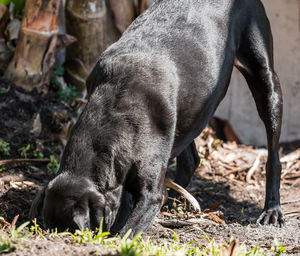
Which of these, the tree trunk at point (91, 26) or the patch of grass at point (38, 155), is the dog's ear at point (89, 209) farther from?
the tree trunk at point (91, 26)

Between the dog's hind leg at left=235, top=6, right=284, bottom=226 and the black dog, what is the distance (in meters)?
0.04

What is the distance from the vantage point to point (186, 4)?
3885 millimetres

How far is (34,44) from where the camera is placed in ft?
19.0

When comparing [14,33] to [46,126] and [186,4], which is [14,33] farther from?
[186,4]

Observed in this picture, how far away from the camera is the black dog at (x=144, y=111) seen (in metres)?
3.12

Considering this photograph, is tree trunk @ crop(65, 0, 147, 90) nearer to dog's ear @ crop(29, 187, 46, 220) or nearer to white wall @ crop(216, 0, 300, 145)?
white wall @ crop(216, 0, 300, 145)

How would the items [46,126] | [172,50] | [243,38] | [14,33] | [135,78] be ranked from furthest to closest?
1. [14,33]
2. [46,126]
3. [243,38]
4. [172,50]
5. [135,78]

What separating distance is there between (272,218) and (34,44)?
332 centimetres

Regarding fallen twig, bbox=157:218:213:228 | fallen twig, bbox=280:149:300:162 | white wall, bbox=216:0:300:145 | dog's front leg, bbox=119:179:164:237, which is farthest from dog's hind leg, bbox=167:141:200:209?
white wall, bbox=216:0:300:145

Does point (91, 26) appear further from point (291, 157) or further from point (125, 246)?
point (125, 246)

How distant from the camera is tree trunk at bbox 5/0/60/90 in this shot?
5.72 m

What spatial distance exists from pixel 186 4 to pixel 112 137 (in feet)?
4.38

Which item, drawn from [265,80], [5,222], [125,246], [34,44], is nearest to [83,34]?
[34,44]

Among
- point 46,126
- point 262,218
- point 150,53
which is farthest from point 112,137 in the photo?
point 46,126
